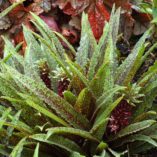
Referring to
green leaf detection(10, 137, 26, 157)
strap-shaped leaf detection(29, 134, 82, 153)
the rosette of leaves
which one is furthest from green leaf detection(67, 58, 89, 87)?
green leaf detection(10, 137, 26, 157)

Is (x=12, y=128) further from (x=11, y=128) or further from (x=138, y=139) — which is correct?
(x=138, y=139)

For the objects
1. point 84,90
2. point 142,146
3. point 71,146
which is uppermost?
point 84,90

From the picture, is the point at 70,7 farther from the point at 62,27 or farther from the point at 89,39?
the point at 89,39

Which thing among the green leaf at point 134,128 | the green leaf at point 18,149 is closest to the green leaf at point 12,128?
the green leaf at point 18,149

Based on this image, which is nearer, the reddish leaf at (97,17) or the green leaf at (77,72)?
the green leaf at (77,72)

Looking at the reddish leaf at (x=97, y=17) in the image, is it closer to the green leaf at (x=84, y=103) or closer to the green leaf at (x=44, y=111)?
the green leaf at (x=84, y=103)

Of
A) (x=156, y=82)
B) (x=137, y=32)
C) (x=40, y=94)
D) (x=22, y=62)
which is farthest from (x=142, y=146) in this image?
(x=137, y=32)

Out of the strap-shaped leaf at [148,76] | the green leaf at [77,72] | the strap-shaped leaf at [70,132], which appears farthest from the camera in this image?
the strap-shaped leaf at [148,76]

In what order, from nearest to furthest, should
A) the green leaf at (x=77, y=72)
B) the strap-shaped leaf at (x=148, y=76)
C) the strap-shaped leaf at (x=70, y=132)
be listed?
the strap-shaped leaf at (x=70, y=132) → the green leaf at (x=77, y=72) → the strap-shaped leaf at (x=148, y=76)
